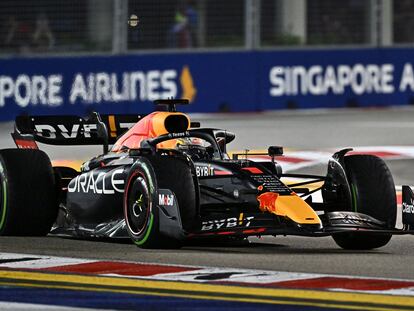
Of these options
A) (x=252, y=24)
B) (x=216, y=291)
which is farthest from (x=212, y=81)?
(x=216, y=291)

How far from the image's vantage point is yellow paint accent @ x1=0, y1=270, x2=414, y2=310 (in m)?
7.71

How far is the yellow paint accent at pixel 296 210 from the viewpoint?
32.1 ft

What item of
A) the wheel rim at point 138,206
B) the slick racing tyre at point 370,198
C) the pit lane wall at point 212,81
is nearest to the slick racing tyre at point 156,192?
the wheel rim at point 138,206

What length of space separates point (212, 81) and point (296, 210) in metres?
15.6

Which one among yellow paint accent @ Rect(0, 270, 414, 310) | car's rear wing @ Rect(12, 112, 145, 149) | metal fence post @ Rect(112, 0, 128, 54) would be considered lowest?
yellow paint accent @ Rect(0, 270, 414, 310)

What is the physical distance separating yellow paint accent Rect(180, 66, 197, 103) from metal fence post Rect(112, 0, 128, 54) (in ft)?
3.53

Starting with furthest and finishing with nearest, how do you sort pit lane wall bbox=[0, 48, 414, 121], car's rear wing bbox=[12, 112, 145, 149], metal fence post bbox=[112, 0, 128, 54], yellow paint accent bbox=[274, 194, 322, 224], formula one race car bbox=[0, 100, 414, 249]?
1. metal fence post bbox=[112, 0, 128, 54]
2. pit lane wall bbox=[0, 48, 414, 121]
3. car's rear wing bbox=[12, 112, 145, 149]
4. formula one race car bbox=[0, 100, 414, 249]
5. yellow paint accent bbox=[274, 194, 322, 224]

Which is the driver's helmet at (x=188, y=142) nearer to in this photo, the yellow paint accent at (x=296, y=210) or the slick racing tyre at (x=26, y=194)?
the slick racing tyre at (x=26, y=194)

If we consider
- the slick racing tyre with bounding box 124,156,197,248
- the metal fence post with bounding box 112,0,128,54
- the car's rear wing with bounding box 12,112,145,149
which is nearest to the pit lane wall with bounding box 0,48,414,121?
the metal fence post with bounding box 112,0,128,54

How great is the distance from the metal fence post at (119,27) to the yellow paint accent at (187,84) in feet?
3.53

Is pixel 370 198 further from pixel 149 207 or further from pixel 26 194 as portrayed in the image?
pixel 26 194

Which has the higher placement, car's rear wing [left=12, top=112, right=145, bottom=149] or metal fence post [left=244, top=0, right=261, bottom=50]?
metal fence post [left=244, top=0, right=261, bottom=50]

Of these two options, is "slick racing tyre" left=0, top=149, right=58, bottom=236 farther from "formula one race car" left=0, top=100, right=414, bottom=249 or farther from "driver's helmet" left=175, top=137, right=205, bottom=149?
"driver's helmet" left=175, top=137, right=205, bottom=149

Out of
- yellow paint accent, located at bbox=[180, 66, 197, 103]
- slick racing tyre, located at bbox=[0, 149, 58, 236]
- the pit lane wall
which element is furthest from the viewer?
yellow paint accent, located at bbox=[180, 66, 197, 103]
